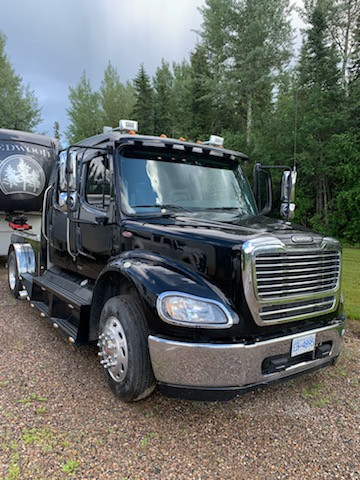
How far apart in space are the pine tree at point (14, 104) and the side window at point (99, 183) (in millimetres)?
23916

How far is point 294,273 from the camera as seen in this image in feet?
9.48

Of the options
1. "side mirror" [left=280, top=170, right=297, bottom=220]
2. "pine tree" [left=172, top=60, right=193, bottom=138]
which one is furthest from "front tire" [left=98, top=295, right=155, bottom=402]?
"pine tree" [left=172, top=60, right=193, bottom=138]

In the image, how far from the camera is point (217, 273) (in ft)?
9.09

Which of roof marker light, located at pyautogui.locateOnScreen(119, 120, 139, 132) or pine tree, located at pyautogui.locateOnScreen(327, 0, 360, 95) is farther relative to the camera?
pine tree, located at pyautogui.locateOnScreen(327, 0, 360, 95)

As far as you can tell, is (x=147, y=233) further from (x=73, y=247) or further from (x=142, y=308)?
(x=73, y=247)

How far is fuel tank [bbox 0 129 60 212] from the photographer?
800 cm

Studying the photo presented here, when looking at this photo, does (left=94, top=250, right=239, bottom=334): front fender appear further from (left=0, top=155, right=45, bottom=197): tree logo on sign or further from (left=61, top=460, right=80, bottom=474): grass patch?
(left=0, top=155, right=45, bottom=197): tree logo on sign

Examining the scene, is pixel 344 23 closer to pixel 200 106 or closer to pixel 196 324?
pixel 200 106

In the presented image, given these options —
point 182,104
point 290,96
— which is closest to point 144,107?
point 182,104

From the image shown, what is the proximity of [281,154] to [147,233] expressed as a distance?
18.3 metres

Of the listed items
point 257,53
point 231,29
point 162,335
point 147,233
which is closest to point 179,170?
point 147,233

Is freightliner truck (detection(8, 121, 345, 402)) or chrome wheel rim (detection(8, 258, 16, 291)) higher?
freightliner truck (detection(8, 121, 345, 402))

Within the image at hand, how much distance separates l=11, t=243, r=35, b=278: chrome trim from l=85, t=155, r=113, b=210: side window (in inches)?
89.6

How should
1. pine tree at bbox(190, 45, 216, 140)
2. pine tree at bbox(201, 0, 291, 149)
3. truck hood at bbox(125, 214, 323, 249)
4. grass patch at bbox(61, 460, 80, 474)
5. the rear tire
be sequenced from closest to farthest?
1. grass patch at bbox(61, 460, 80, 474)
2. truck hood at bbox(125, 214, 323, 249)
3. the rear tire
4. pine tree at bbox(201, 0, 291, 149)
5. pine tree at bbox(190, 45, 216, 140)
